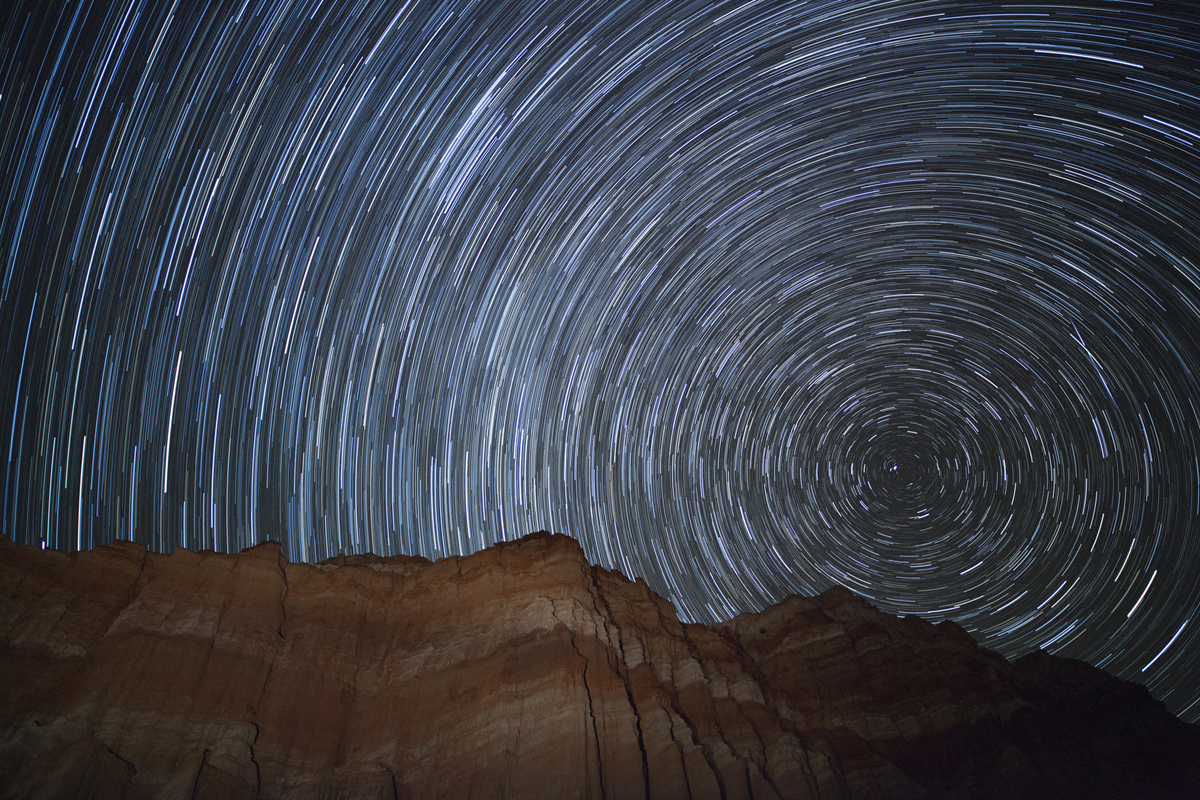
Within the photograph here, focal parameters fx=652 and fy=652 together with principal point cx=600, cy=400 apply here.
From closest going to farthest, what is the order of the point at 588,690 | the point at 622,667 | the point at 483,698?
the point at 483,698, the point at 588,690, the point at 622,667

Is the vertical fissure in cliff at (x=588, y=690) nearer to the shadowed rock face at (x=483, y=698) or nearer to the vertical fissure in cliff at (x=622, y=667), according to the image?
the shadowed rock face at (x=483, y=698)

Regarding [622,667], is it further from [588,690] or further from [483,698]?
[483,698]

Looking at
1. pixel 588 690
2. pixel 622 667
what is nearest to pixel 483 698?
pixel 588 690

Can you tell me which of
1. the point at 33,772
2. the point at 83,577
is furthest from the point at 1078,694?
the point at 83,577

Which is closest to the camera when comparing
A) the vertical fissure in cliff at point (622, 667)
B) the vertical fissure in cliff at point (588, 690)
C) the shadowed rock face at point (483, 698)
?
the shadowed rock face at point (483, 698)

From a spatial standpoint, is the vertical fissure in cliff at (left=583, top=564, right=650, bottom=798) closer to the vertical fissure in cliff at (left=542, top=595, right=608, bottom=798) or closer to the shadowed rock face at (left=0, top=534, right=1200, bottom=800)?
the shadowed rock face at (left=0, top=534, right=1200, bottom=800)

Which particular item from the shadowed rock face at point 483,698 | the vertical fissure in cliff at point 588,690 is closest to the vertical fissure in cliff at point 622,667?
the shadowed rock face at point 483,698

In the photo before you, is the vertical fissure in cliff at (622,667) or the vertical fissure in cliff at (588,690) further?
the vertical fissure in cliff at (622,667)

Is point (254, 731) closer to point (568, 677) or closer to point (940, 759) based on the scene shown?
point (568, 677)
